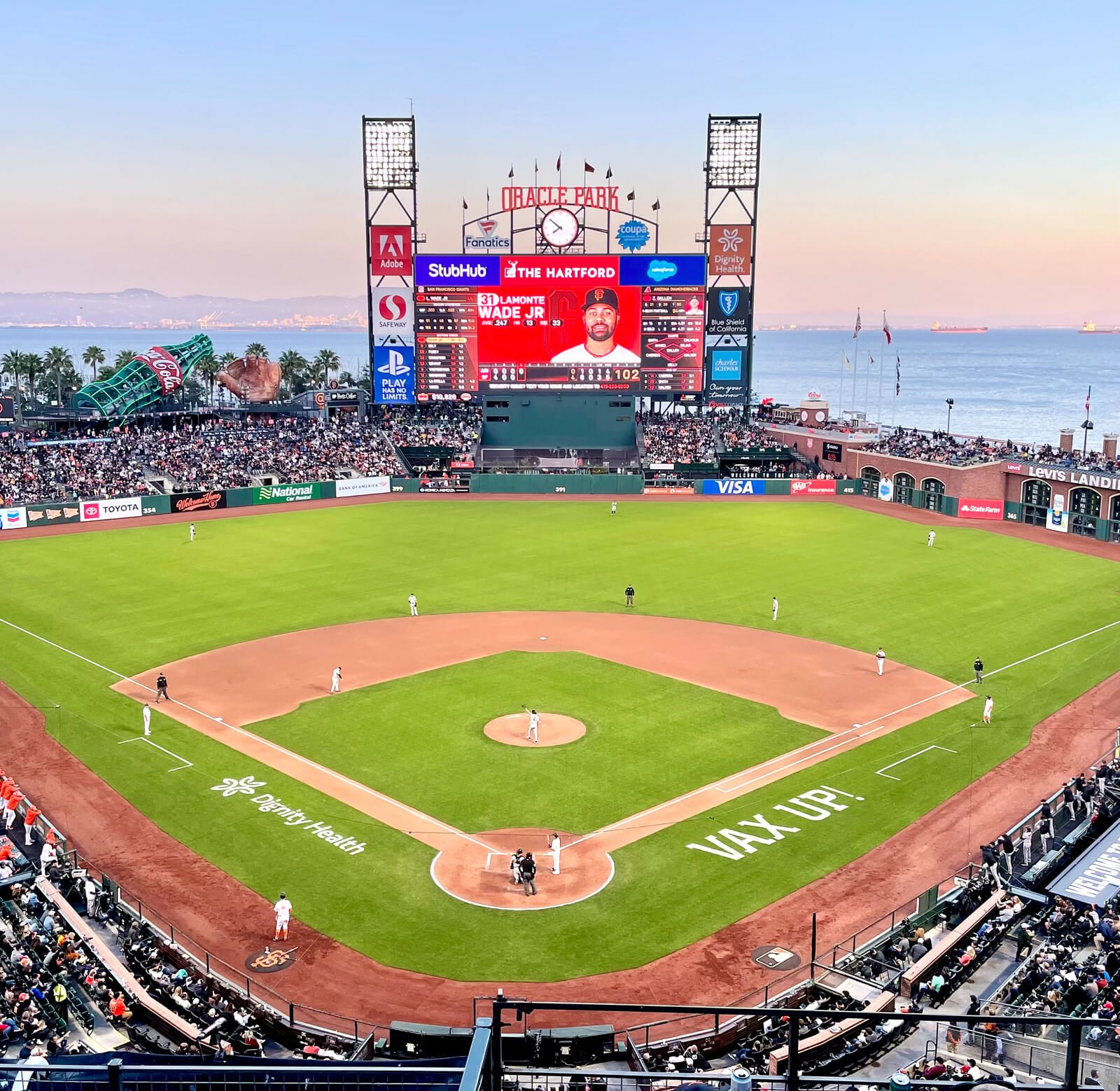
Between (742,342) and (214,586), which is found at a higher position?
(742,342)

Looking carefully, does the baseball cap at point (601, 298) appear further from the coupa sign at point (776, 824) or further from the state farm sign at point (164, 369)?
the coupa sign at point (776, 824)

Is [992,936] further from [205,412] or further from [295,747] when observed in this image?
[205,412]

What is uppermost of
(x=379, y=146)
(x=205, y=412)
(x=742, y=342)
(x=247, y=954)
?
(x=379, y=146)

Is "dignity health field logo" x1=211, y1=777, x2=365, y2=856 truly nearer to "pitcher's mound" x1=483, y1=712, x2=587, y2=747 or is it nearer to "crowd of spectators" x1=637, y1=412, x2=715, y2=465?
"pitcher's mound" x1=483, y1=712, x2=587, y2=747

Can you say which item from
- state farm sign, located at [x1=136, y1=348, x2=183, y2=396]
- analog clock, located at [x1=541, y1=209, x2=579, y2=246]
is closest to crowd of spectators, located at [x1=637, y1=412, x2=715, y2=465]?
analog clock, located at [x1=541, y1=209, x2=579, y2=246]

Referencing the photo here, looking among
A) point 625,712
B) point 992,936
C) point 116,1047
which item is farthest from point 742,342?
point 116,1047

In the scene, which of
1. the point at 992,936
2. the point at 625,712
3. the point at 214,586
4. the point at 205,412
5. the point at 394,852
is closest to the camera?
the point at 992,936

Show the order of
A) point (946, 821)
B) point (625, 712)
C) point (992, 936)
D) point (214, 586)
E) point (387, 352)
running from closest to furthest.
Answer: point (992, 936)
point (946, 821)
point (625, 712)
point (214, 586)
point (387, 352)

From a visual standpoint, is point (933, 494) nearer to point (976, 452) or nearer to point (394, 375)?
point (976, 452)
